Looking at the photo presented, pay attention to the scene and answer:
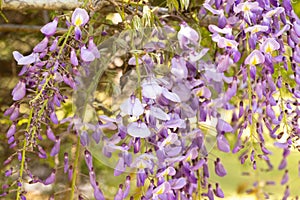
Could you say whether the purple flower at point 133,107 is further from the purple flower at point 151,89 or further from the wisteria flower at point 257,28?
the wisteria flower at point 257,28

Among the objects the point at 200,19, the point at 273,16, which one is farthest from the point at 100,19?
the point at 273,16

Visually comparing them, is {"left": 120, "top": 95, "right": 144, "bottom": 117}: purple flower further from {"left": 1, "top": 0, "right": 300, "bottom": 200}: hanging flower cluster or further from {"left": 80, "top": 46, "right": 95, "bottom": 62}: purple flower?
{"left": 80, "top": 46, "right": 95, "bottom": 62}: purple flower

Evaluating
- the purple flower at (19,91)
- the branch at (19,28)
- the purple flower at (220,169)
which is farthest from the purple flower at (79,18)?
the branch at (19,28)

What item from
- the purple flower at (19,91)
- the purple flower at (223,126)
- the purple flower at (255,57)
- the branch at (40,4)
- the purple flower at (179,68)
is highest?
the purple flower at (255,57)

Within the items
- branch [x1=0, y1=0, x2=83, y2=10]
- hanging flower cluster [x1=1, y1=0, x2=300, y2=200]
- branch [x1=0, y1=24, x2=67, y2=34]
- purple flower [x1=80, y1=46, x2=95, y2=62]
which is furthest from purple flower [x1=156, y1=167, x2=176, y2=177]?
branch [x1=0, y1=24, x2=67, y2=34]

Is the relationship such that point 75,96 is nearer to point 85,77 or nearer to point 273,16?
point 85,77

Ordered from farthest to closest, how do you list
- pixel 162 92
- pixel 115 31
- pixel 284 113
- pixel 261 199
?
pixel 261 199, pixel 115 31, pixel 284 113, pixel 162 92
